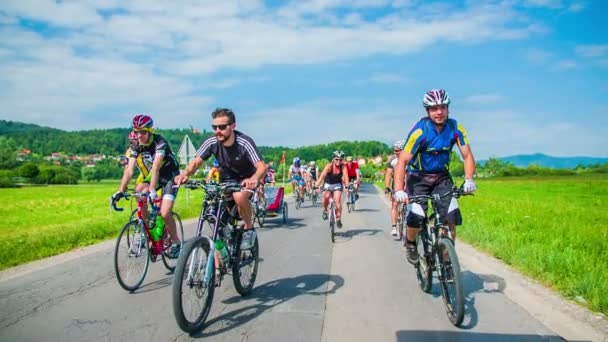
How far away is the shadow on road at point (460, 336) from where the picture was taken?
3.70 metres

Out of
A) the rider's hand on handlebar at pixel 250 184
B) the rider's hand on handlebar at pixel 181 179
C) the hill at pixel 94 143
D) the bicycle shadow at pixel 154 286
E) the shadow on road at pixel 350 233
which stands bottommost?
the shadow on road at pixel 350 233

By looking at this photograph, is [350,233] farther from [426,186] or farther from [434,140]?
[434,140]

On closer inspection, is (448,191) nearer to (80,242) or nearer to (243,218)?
(243,218)

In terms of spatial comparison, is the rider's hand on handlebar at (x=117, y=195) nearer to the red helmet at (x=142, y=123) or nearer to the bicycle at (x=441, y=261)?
the red helmet at (x=142, y=123)

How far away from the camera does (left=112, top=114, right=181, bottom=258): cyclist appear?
5.72 meters

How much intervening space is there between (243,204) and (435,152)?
2254 millimetres

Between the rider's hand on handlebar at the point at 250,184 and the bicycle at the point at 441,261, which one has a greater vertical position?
the rider's hand on handlebar at the point at 250,184

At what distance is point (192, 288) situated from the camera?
3.98 meters

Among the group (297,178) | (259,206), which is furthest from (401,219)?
(297,178)

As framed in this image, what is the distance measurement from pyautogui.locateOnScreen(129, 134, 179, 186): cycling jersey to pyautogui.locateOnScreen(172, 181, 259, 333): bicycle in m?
1.53

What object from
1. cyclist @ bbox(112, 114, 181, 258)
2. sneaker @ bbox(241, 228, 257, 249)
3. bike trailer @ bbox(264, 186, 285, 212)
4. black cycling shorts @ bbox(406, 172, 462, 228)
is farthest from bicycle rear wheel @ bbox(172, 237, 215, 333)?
bike trailer @ bbox(264, 186, 285, 212)

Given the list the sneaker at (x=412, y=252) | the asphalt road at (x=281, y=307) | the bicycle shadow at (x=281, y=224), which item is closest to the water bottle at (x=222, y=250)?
the asphalt road at (x=281, y=307)

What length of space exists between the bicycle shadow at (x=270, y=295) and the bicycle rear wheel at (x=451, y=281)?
142 cm

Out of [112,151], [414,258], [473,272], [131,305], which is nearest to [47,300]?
[131,305]
